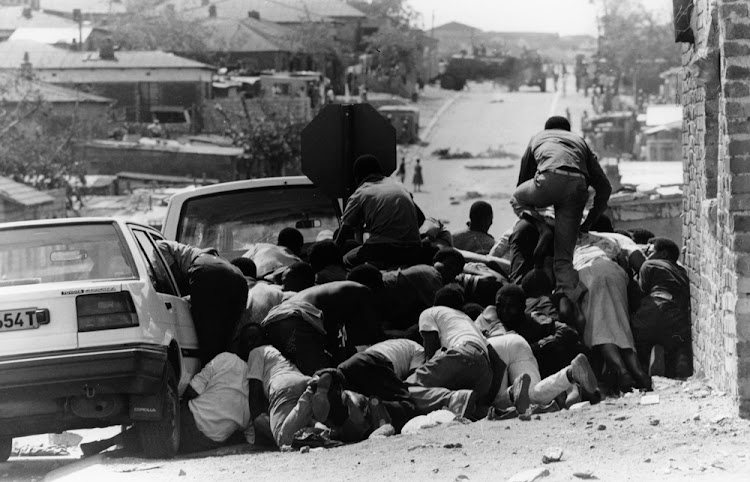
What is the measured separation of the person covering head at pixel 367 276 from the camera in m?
10.1

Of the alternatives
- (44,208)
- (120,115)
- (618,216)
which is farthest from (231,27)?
(618,216)

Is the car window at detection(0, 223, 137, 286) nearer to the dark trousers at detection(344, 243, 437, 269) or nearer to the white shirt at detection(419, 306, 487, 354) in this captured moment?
the white shirt at detection(419, 306, 487, 354)

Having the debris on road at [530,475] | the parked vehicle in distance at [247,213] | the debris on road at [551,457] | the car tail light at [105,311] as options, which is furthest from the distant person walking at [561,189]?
the car tail light at [105,311]

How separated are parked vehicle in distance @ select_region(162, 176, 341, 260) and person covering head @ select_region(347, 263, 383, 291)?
188 cm

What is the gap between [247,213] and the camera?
12055 mm

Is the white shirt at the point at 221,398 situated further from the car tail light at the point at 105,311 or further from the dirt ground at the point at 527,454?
the car tail light at the point at 105,311

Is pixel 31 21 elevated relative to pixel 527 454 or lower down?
elevated

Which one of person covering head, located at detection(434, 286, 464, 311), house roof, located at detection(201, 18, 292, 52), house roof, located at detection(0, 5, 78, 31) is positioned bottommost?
person covering head, located at detection(434, 286, 464, 311)

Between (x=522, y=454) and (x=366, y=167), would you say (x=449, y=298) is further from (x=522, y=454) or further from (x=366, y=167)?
(x=522, y=454)

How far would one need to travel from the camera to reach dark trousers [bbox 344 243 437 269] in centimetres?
Answer: 1116

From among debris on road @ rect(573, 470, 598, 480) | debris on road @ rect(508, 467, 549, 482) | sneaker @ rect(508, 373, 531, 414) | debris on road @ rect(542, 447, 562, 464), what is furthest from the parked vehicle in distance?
debris on road @ rect(573, 470, 598, 480)

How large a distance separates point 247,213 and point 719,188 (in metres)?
4.88

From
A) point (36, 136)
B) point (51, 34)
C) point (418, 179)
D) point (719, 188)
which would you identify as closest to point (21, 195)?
point (36, 136)

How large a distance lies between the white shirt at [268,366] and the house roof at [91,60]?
69.0 meters
